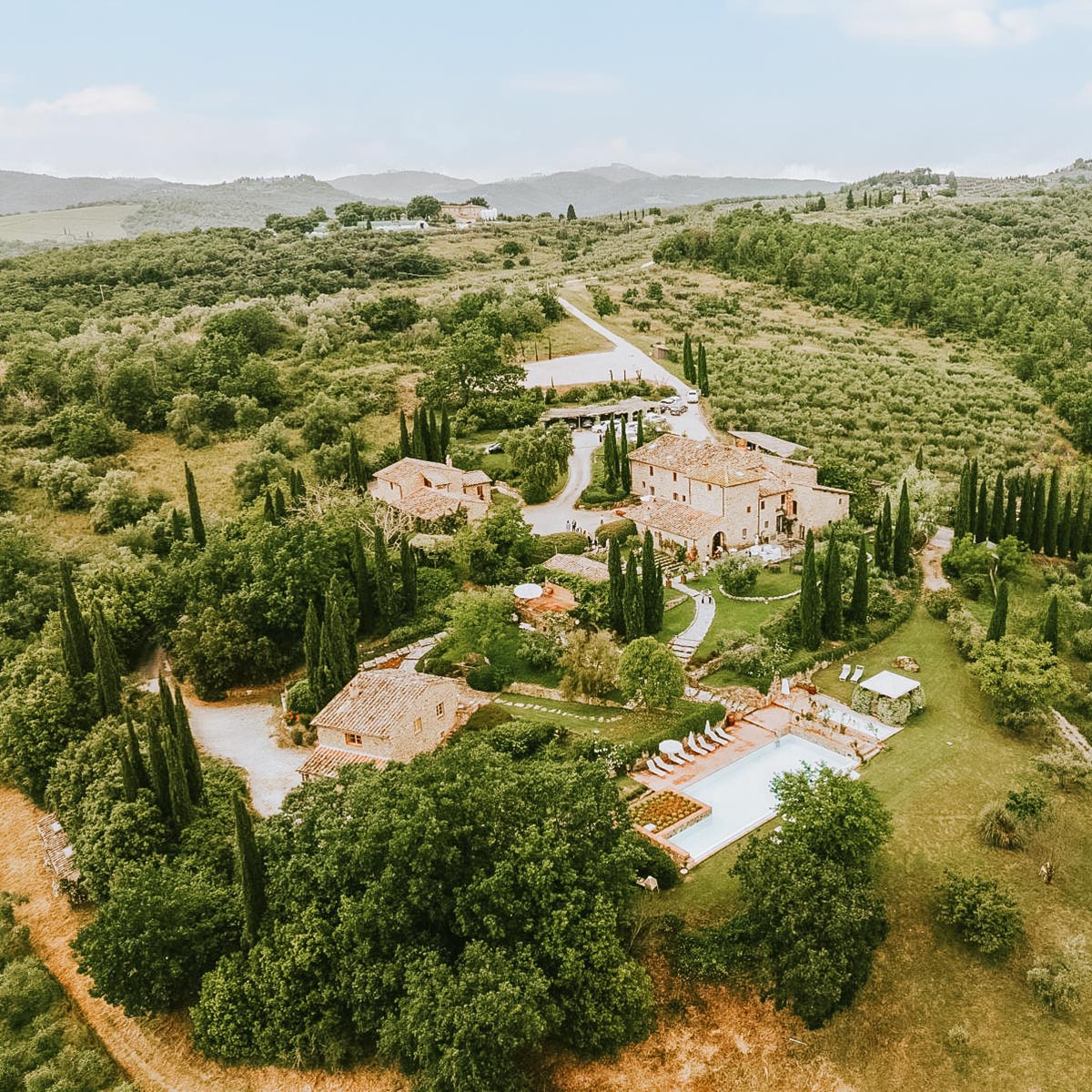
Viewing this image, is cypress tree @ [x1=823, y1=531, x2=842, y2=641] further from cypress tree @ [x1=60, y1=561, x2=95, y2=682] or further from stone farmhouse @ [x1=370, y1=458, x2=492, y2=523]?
cypress tree @ [x1=60, y1=561, x2=95, y2=682]

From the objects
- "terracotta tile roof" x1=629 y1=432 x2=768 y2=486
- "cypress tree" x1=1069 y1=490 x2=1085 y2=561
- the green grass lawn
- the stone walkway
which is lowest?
the green grass lawn

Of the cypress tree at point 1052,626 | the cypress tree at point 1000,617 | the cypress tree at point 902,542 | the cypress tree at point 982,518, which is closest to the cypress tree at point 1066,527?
the cypress tree at point 982,518

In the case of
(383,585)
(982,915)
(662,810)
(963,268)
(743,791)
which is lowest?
(743,791)

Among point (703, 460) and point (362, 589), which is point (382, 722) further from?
point (703, 460)

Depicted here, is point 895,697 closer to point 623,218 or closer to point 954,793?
point 954,793

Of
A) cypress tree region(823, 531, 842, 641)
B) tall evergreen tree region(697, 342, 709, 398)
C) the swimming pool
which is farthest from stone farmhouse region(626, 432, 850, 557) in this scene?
tall evergreen tree region(697, 342, 709, 398)

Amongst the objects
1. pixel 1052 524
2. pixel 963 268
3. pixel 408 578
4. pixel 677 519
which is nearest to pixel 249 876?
pixel 408 578
